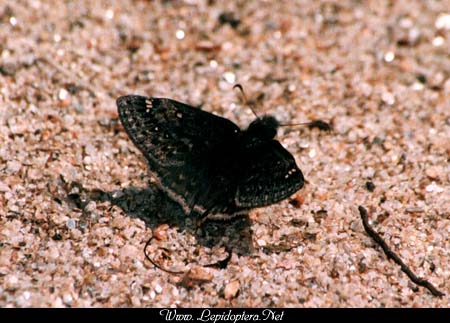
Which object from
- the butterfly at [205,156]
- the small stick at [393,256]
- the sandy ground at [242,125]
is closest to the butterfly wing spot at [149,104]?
the butterfly at [205,156]

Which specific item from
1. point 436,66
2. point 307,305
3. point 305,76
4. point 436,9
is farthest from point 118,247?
point 436,9

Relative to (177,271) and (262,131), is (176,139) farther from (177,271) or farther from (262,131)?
(177,271)

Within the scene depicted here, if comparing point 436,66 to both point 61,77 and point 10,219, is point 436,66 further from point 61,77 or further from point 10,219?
point 10,219

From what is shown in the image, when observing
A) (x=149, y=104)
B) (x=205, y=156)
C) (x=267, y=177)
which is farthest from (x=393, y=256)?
(x=149, y=104)

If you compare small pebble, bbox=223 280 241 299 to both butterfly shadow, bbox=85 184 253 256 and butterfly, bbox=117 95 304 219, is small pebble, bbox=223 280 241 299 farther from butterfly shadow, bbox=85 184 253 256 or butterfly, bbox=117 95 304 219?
butterfly, bbox=117 95 304 219

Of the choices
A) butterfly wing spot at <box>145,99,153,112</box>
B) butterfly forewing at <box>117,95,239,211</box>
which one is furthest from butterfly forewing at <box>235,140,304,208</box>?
butterfly wing spot at <box>145,99,153,112</box>

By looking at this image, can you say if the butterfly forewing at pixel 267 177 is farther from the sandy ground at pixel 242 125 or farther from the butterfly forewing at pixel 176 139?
the sandy ground at pixel 242 125

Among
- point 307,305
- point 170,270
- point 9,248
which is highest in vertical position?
point 9,248

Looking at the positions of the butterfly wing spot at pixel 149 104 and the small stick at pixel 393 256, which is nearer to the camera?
the small stick at pixel 393 256
